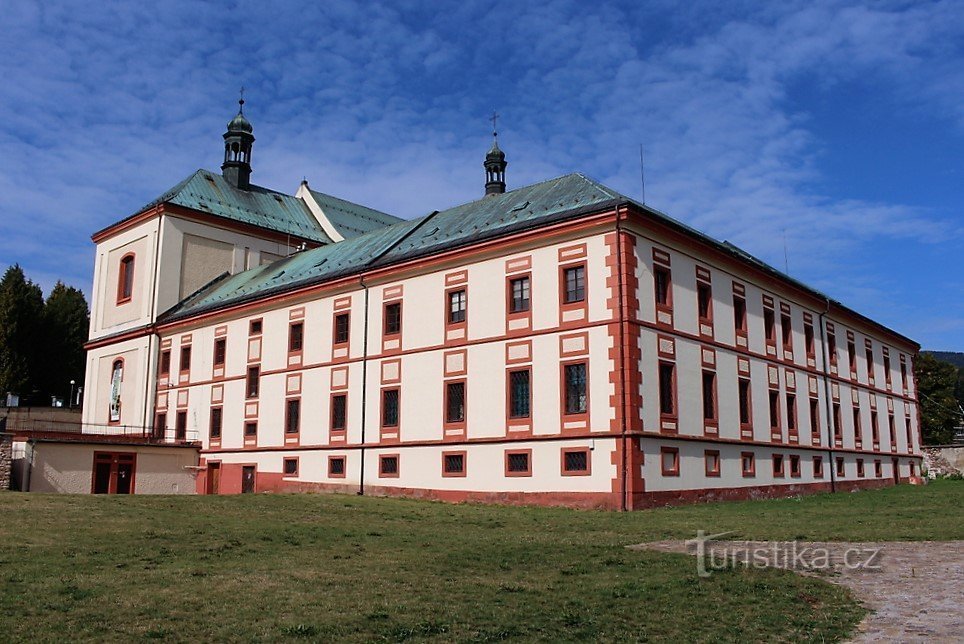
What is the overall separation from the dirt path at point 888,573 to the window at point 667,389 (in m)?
11.7

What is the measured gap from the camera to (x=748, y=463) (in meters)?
30.7

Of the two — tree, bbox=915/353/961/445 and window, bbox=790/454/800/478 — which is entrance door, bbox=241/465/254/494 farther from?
tree, bbox=915/353/961/445

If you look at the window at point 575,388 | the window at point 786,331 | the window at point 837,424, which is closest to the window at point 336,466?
the window at point 575,388

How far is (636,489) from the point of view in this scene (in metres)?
24.7

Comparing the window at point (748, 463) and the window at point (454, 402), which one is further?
the window at point (748, 463)

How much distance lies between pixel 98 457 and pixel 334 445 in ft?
35.6

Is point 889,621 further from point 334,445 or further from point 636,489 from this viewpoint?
point 334,445

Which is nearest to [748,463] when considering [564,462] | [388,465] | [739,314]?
[739,314]

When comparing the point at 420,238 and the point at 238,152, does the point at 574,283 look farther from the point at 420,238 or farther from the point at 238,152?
the point at 238,152

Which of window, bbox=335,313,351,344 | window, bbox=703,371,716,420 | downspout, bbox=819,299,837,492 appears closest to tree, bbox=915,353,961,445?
downspout, bbox=819,299,837,492

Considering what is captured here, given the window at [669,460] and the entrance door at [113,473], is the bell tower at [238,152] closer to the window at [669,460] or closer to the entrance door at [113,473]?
the entrance door at [113,473]

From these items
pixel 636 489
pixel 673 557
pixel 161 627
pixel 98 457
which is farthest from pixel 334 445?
pixel 161 627

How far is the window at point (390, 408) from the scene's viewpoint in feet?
105

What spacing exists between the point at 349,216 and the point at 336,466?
2690cm
